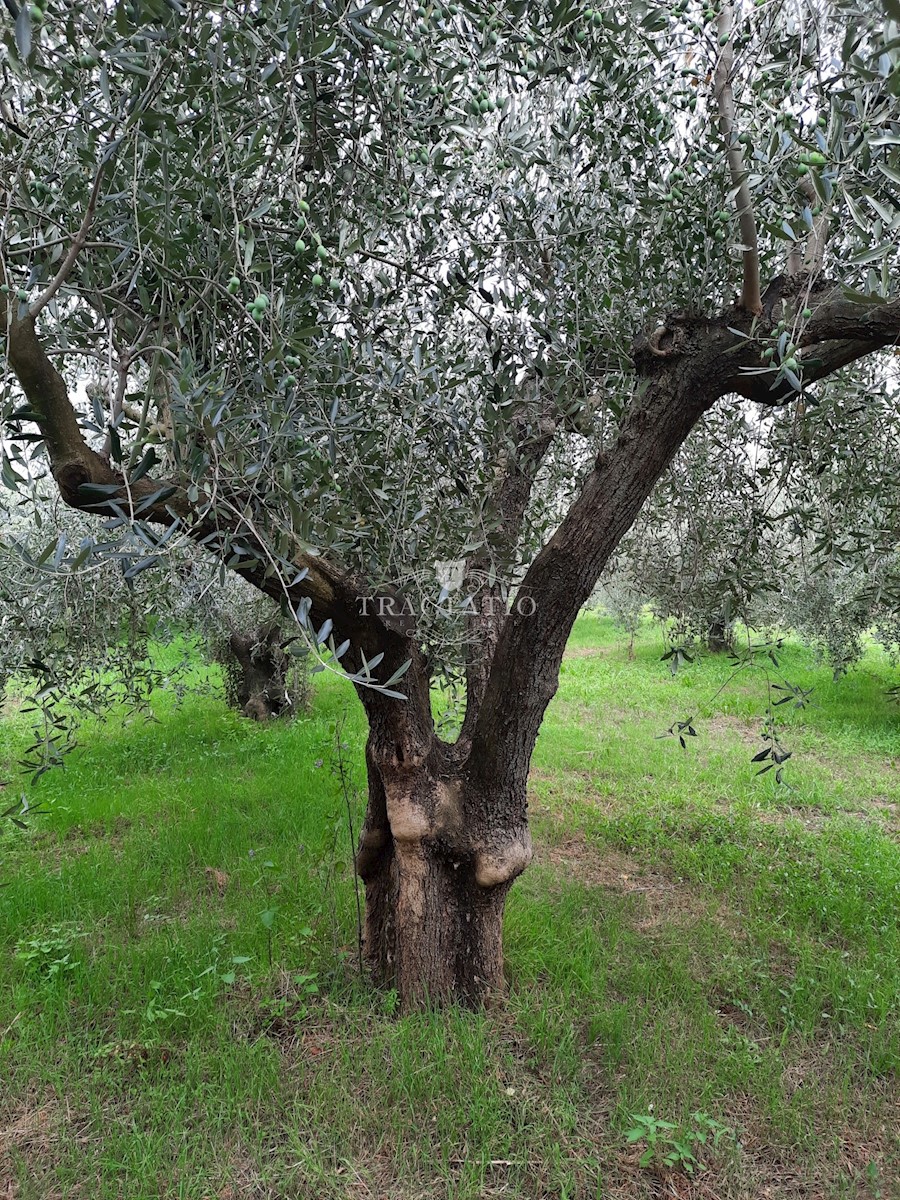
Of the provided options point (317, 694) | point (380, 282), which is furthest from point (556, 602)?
point (317, 694)

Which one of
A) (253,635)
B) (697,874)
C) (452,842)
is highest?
(253,635)

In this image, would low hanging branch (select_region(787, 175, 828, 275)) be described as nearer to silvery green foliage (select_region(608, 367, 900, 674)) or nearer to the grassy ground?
silvery green foliage (select_region(608, 367, 900, 674))

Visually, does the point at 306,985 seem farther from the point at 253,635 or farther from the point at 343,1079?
the point at 253,635

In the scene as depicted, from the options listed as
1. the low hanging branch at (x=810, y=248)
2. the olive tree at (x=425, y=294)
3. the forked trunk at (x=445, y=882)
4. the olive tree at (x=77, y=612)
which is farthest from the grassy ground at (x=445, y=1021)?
the low hanging branch at (x=810, y=248)

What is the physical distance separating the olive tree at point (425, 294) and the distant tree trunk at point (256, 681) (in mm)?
6410

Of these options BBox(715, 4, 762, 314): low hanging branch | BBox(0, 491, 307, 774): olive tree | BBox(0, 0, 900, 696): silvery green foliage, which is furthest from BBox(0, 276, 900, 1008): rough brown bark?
BBox(0, 491, 307, 774): olive tree

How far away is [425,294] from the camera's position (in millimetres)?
3307

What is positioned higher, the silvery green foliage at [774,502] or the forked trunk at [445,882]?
the silvery green foliage at [774,502]

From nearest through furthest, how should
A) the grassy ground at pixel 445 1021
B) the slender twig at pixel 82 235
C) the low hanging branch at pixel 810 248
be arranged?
the slender twig at pixel 82 235
the low hanging branch at pixel 810 248
the grassy ground at pixel 445 1021

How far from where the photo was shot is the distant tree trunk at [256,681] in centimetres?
1030

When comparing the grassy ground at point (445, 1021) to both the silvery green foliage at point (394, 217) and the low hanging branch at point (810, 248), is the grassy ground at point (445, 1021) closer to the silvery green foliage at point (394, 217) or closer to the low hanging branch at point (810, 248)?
the silvery green foliage at point (394, 217)

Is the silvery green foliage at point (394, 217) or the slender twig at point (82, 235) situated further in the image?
the silvery green foliage at point (394, 217)

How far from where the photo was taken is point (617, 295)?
326cm

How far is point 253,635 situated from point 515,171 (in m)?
7.71
